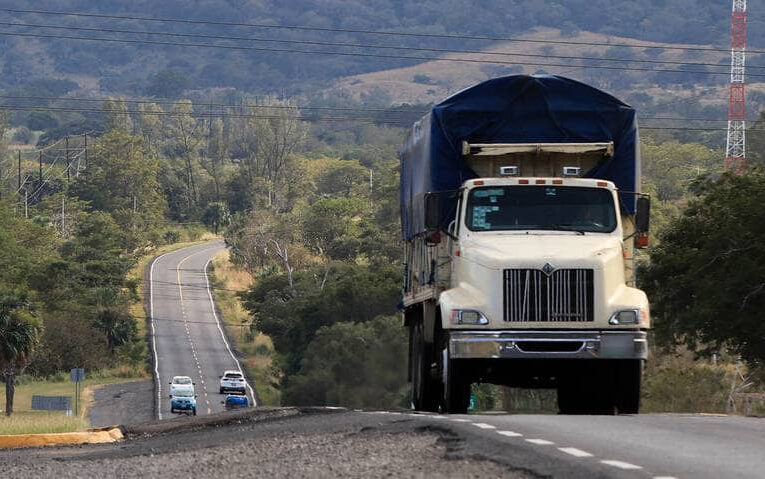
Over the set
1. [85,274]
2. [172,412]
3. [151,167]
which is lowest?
[172,412]

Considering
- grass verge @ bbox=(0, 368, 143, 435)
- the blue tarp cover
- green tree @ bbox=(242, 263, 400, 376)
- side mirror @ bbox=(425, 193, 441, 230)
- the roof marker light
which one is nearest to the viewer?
side mirror @ bbox=(425, 193, 441, 230)

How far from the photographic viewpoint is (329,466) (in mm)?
12914

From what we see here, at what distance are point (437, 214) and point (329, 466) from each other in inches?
300

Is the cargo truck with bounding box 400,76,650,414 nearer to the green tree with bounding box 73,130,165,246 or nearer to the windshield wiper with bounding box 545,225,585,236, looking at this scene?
the windshield wiper with bounding box 545,225,585,236

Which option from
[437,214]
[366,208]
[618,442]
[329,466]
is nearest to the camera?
[329,466]

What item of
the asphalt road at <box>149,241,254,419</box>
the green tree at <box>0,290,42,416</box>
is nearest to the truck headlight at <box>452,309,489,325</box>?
the green tree at <box>0,290,42,416</box>

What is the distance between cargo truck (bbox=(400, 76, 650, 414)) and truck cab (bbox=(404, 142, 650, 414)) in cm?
2

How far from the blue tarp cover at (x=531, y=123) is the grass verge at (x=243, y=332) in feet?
191

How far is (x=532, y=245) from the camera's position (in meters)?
19.8

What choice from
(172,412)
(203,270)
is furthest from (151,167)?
(172,412)

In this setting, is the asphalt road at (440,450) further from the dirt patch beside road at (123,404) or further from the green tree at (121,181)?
the green tree at (121,181)

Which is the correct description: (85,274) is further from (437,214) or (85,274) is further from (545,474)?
(545,474)

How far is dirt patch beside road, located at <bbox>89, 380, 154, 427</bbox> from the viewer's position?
70875 millimetres

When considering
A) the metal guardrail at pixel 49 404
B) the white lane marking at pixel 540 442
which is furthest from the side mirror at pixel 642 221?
the metal guardrail at pixel 49 404
